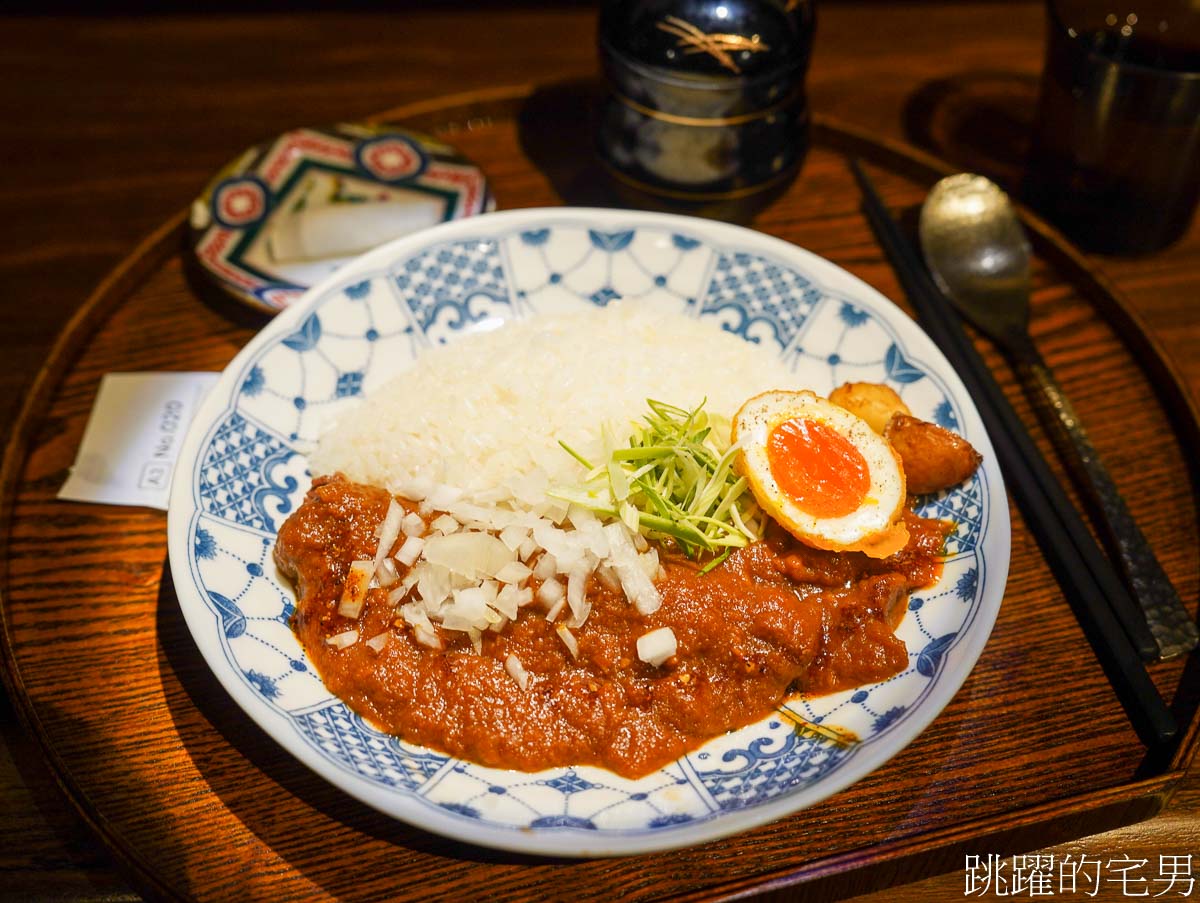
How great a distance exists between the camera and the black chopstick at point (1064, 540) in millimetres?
2037

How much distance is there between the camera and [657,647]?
1.96 m

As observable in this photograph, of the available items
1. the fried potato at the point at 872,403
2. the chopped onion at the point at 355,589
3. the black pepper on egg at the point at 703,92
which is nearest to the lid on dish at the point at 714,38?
the black pepper on egg at the point at 703,92

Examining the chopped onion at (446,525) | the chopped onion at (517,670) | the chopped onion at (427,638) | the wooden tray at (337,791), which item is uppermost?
the chopped onion at (446,525)

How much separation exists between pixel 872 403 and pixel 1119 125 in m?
1.29

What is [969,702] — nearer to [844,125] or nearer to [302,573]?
[302,573]

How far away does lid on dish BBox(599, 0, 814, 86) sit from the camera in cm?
270

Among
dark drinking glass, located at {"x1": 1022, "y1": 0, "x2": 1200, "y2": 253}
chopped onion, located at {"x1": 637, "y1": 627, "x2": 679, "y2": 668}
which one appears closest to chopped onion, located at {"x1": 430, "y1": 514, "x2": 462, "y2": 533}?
chopped onion, located at {"x1": 637, "y1": 627, "x2": 679, "y2": 668}

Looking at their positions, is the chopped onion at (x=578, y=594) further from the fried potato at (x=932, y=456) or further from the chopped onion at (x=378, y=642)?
the fried potato at (x=932, y=456)

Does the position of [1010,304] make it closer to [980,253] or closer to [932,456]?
[980,253]

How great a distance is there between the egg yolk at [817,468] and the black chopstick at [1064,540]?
0.49m

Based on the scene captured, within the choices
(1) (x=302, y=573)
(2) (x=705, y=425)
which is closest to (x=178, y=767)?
(1) (x=302, y=573)

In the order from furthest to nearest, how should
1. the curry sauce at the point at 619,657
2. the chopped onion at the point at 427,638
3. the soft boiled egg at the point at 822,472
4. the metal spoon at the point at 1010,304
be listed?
the metal spoon at the point at 1010,304 → the soft boiled egg at the point at 822,472 → the chopped onion at the point at 427,638 → the curry sauce at the point at 619,657

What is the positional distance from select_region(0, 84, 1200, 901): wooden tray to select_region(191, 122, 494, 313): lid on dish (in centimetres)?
22

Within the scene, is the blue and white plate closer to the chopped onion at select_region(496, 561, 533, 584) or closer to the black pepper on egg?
the black pepper on egg
